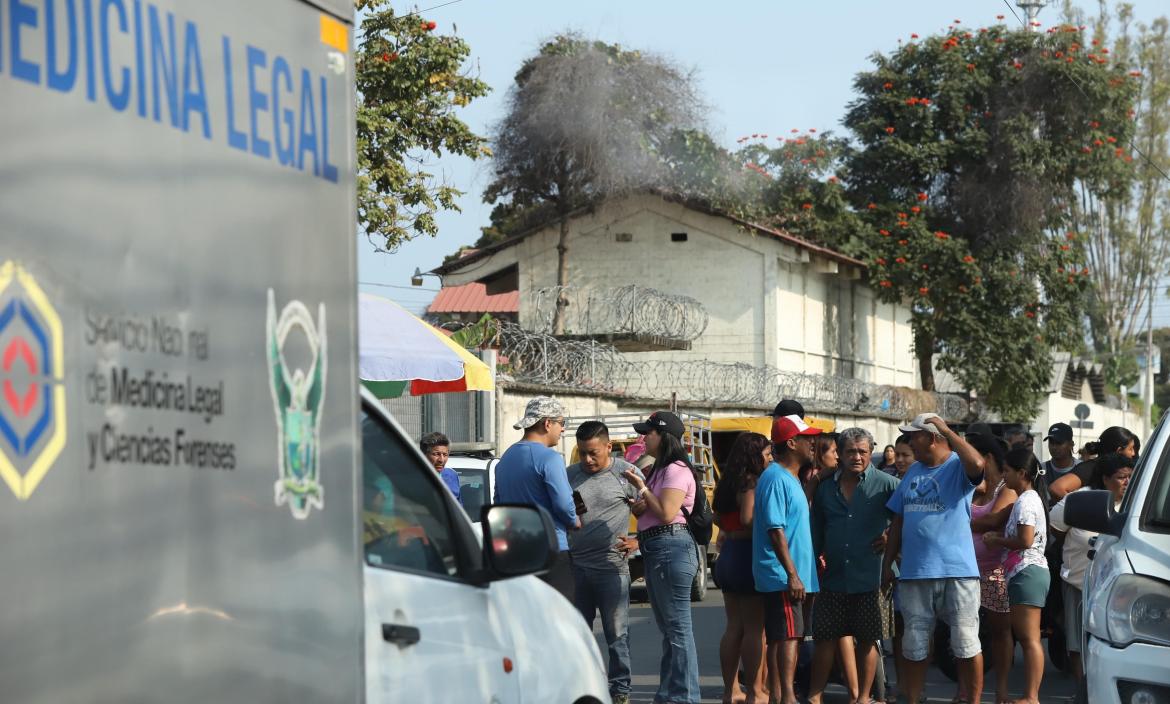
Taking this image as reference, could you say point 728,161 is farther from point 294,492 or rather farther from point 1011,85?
point 294,492

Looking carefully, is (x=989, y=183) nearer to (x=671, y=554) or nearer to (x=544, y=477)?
(x=671, y=554)

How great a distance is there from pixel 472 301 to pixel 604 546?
32.4 metres

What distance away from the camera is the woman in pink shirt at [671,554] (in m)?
9.43

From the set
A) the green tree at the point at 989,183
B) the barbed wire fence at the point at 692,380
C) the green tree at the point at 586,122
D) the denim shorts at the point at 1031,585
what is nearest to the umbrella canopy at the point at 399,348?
the denim shorts at the point at 1031,585

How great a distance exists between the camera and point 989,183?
38.9 metres

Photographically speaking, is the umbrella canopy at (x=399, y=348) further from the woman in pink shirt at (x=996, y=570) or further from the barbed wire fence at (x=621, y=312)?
the barbed wire fence at (x=621, y=312)

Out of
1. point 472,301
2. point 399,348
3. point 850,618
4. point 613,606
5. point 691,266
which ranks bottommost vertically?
point 850,618

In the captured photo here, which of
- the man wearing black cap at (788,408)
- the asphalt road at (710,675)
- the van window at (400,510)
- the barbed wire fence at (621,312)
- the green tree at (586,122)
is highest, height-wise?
the green tree at (586,122)

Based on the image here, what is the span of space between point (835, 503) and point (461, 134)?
9718mm

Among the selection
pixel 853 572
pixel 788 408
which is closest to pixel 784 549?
pixel 853 572

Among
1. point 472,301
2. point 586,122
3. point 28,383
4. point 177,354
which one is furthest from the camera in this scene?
point 472,301

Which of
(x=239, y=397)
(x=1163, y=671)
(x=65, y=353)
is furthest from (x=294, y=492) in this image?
(x=1163, y=671)

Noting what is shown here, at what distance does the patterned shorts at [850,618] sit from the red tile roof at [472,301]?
1192 inches

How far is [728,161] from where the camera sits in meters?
34.8
